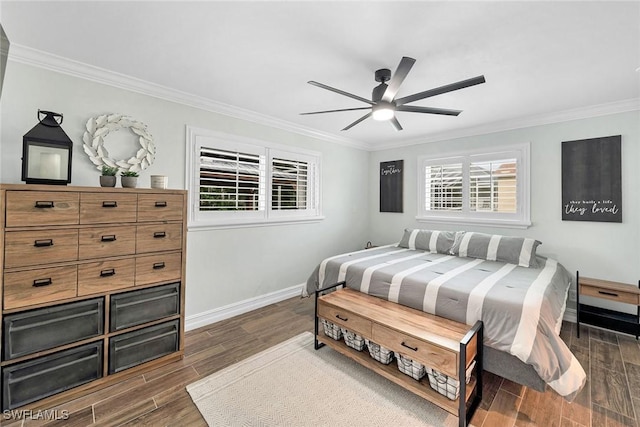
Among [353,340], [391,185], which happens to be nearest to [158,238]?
[353,340]

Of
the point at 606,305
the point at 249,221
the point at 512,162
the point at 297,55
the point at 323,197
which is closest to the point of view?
the point at 297,55

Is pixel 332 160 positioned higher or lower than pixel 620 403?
higher

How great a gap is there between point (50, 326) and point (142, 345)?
626 mm

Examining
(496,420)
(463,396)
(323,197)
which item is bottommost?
(496,420)

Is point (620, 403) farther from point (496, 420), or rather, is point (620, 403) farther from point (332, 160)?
point (332, 160)

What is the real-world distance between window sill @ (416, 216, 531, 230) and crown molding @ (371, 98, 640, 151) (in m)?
1.26

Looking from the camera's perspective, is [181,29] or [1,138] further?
[1,138]

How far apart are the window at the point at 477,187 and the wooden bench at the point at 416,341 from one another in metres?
2.37

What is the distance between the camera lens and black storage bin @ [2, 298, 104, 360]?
5.73ft

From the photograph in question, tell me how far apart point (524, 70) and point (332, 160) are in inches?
111

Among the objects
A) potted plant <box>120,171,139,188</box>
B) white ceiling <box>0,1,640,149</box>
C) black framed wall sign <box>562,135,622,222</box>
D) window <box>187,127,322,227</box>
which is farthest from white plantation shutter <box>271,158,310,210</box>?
black framed wall sign <box>562,135,622,222</box>

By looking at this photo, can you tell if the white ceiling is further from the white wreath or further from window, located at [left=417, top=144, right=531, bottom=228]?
window, located at [left=417, top=144, right=531, bottom=228]

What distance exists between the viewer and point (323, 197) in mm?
4551

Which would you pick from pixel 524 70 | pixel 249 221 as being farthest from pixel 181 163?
pixel 524 70
